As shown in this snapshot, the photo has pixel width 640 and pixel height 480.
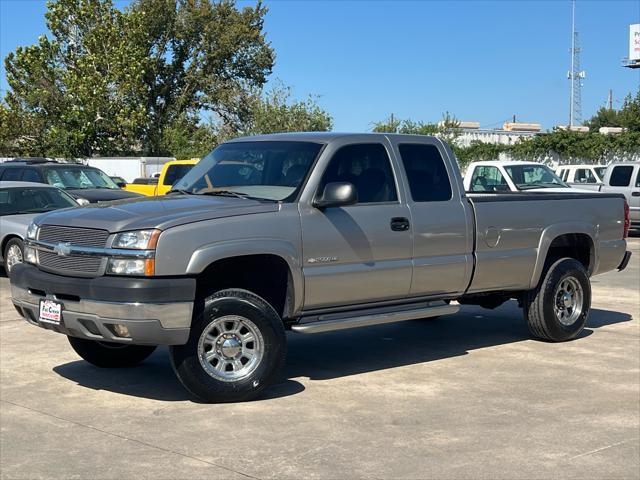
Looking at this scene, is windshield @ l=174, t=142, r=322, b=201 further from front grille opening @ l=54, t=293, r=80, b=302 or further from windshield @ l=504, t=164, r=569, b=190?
windshield @ l=504, t=164, r=569, b=190

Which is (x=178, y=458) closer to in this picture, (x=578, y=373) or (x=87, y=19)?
(x=578, y=373)

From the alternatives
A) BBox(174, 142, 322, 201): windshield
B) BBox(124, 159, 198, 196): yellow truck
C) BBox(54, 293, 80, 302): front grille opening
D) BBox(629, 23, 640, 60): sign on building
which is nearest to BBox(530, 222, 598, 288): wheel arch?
BBox(174, 142, 322, 201): windshield

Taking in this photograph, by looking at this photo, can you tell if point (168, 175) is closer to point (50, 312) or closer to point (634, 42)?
point (50, 312)

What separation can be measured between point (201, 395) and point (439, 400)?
1.81 m

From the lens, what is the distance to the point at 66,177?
1938 centimetres

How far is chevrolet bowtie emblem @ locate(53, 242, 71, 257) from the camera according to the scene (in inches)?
275

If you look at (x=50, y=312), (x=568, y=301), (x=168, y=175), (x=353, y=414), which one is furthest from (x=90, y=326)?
(x=168, y=175)

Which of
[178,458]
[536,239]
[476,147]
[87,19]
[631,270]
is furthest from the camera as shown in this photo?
[87,19]

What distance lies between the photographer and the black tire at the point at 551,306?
30.7ft

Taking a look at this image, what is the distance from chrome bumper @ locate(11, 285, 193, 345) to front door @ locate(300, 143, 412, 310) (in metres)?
1.16

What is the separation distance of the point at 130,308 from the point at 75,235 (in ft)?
2.85

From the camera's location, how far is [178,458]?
5680 millimetres

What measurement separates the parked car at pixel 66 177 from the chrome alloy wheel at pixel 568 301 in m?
11.1

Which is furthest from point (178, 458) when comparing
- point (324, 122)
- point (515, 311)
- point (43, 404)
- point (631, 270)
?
point (324, 122)
